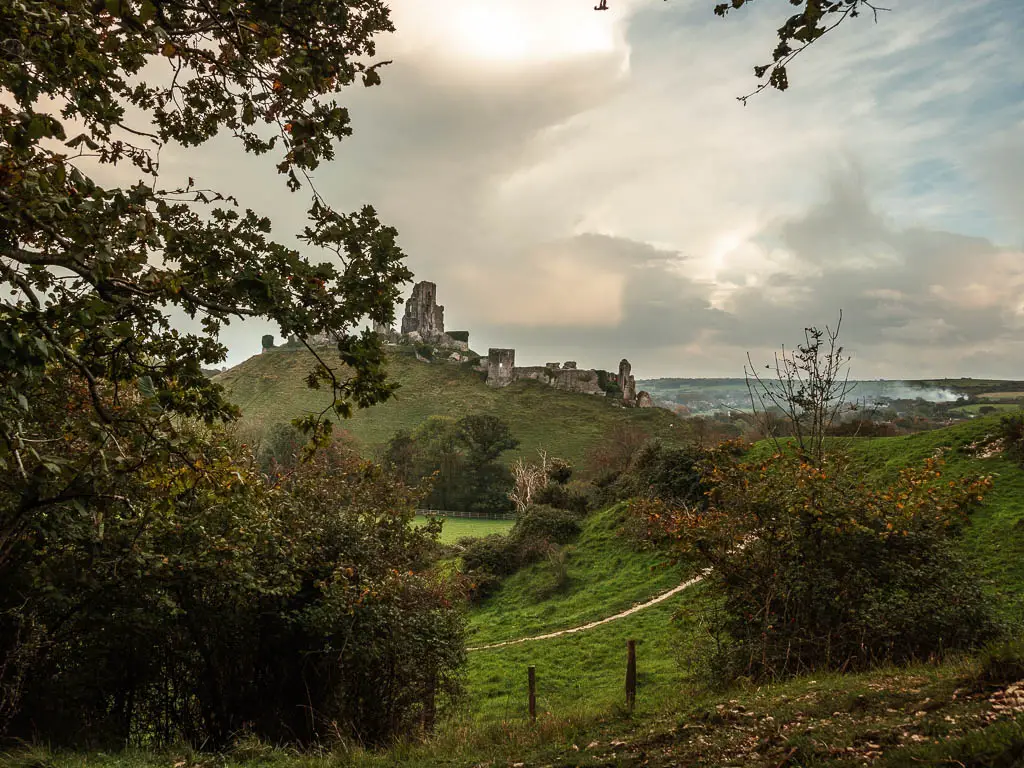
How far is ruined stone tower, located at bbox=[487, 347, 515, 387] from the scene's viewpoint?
129 metres

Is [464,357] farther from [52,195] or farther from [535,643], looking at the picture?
[52,195]

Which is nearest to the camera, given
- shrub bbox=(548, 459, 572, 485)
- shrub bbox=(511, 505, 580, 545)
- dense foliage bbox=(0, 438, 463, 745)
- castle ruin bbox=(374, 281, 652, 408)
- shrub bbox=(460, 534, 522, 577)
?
dense foliage bbox=(0, 438, 463, 745)

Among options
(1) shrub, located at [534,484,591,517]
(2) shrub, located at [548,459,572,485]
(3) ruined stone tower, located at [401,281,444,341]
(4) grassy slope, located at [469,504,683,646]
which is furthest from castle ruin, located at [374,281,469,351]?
(4) grassy slope, located at [469,504,683,646]

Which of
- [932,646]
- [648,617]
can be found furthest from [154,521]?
[648,617]

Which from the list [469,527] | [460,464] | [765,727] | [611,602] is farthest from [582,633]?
[460,464]

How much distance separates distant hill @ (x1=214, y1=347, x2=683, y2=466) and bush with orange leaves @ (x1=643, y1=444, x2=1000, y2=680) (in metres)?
69.0

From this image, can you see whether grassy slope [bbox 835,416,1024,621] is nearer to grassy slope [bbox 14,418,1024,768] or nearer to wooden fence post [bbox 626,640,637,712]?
grassy slope [bbox 14,418,1024,768]

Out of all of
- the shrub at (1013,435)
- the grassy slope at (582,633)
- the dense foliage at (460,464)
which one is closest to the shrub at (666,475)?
the grassy slope at (582,633)

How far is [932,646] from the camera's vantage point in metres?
10.3

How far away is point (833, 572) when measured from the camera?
1139cm

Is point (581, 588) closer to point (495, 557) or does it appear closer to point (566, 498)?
point (495, 557)

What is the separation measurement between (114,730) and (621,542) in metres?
25.0

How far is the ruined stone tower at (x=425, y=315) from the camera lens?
16162cm

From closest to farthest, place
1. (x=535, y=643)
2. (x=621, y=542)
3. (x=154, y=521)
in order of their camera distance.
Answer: (x=154, y=521)
(x=535, y=643)
(x=621, y=542)
